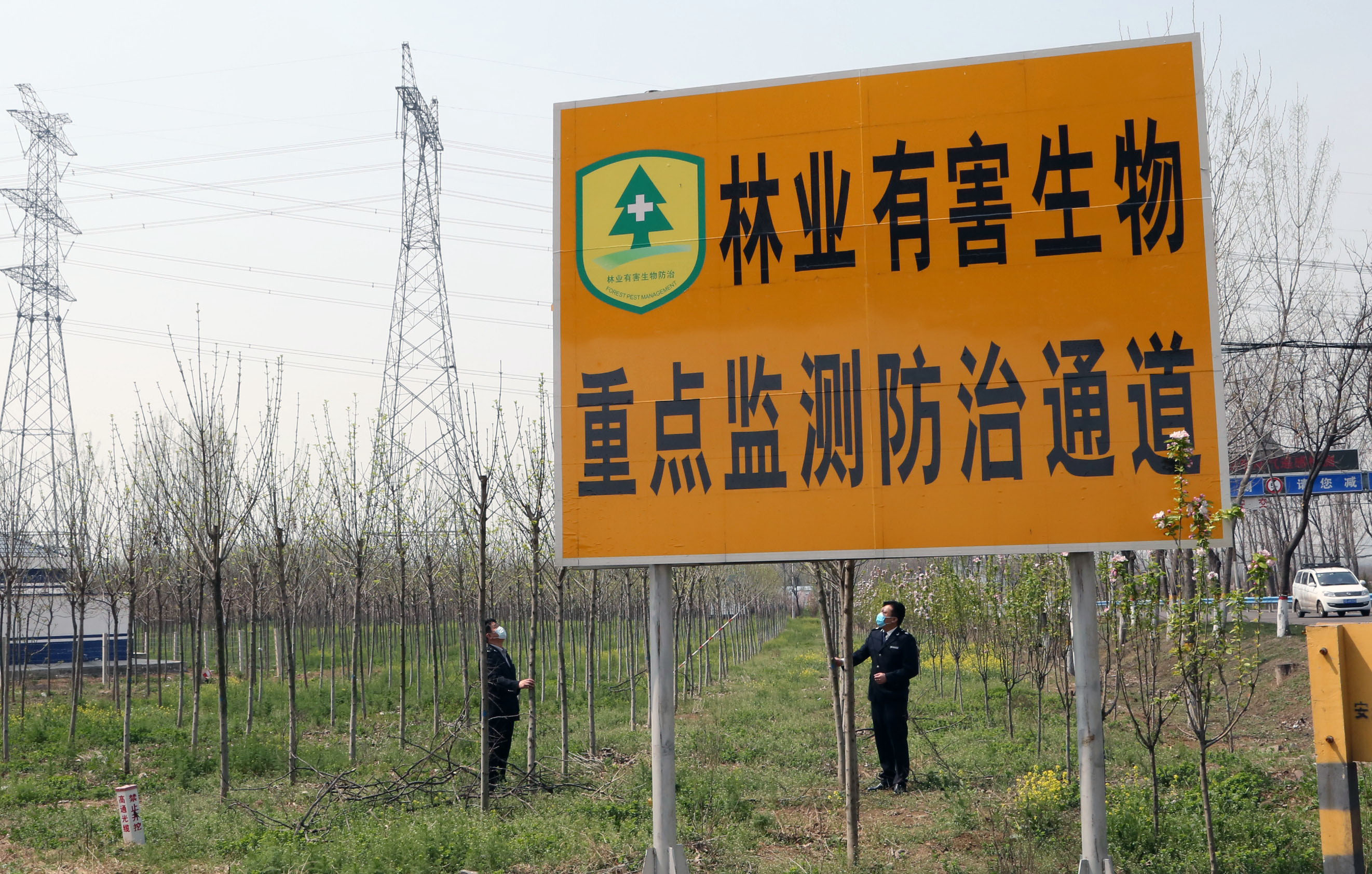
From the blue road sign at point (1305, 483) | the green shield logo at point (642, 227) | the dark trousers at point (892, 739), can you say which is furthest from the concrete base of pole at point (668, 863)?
the blue road sign at point (1305, 483)

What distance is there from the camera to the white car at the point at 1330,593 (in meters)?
26.5

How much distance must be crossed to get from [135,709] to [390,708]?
496cm

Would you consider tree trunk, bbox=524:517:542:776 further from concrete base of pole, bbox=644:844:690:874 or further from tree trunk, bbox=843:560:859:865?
concrete base of pole, bbox=644:844:690:874

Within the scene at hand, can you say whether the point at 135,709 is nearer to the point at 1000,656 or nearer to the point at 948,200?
the point at 1000,656

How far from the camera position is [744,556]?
19.3 ft

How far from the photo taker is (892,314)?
19.3 ft

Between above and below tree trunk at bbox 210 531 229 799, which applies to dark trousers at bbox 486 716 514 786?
below

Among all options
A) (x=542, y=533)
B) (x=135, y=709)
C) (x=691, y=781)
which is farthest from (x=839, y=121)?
(x=135, y=709)

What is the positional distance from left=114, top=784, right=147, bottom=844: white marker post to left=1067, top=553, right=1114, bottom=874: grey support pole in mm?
7505

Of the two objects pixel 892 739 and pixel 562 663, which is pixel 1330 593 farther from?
pixel 562 663

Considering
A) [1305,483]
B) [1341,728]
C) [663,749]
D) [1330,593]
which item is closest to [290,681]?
[663,749]

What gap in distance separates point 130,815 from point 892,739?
685 centimetres

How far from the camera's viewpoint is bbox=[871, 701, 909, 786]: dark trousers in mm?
9211

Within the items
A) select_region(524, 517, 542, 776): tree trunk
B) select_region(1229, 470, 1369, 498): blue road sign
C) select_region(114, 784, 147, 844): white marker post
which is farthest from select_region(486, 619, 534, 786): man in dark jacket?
Answer: select_region(1229, 470, 1369, 498): blue road sign
